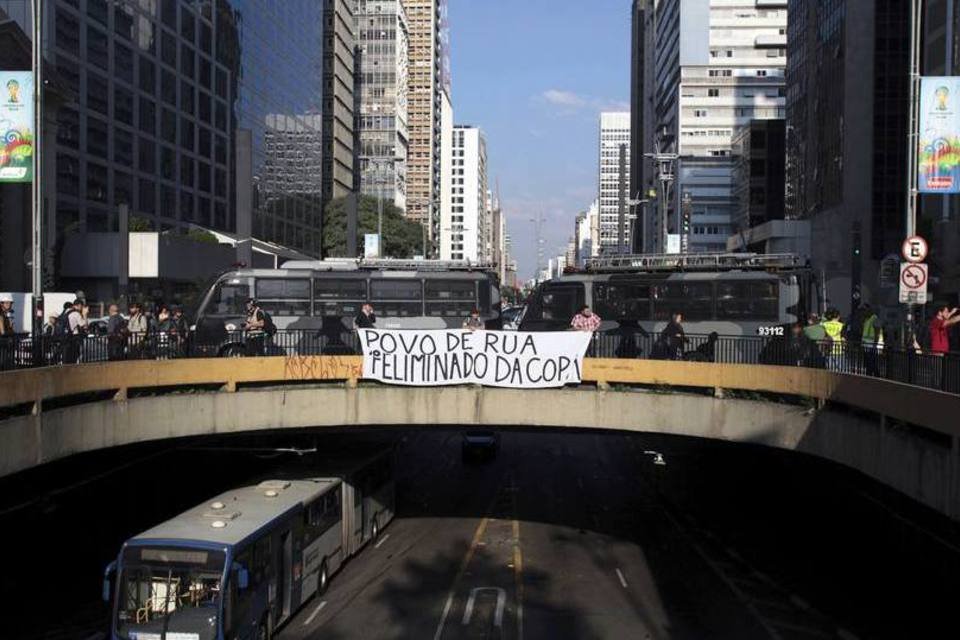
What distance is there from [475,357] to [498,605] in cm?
536

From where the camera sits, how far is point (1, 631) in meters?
18.2

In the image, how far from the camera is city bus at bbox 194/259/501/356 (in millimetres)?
29312

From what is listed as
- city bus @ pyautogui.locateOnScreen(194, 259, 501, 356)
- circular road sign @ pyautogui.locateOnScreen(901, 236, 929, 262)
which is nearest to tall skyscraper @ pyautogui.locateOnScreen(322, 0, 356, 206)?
city bus @ pyautogui.locateOnScreen(194, 259, 501, 356)

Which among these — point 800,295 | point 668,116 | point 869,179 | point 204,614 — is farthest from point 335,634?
point 668,116

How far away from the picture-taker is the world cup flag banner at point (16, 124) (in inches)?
766

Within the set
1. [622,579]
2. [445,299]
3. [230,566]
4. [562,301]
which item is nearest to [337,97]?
[445,299]

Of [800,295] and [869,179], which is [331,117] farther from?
[800,295]

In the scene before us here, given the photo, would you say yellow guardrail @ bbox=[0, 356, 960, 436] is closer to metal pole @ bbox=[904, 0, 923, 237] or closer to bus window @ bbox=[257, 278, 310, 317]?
metal pole @ bbox=[904, 0, 923, 237]

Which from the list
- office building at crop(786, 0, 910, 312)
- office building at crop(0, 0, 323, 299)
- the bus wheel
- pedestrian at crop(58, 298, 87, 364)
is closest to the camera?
pedestrian at crop(58, 298, 87, 364)

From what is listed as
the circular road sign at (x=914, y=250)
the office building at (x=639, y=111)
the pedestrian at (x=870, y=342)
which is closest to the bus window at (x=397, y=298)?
the pedestrian at (x=870, y=342)

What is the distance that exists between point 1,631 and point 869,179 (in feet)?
219

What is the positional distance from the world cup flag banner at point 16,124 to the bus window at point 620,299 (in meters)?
16.8

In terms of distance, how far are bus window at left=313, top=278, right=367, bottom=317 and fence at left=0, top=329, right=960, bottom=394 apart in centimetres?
594

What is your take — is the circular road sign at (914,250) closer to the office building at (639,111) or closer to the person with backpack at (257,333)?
the person with backpack at (257,333)
